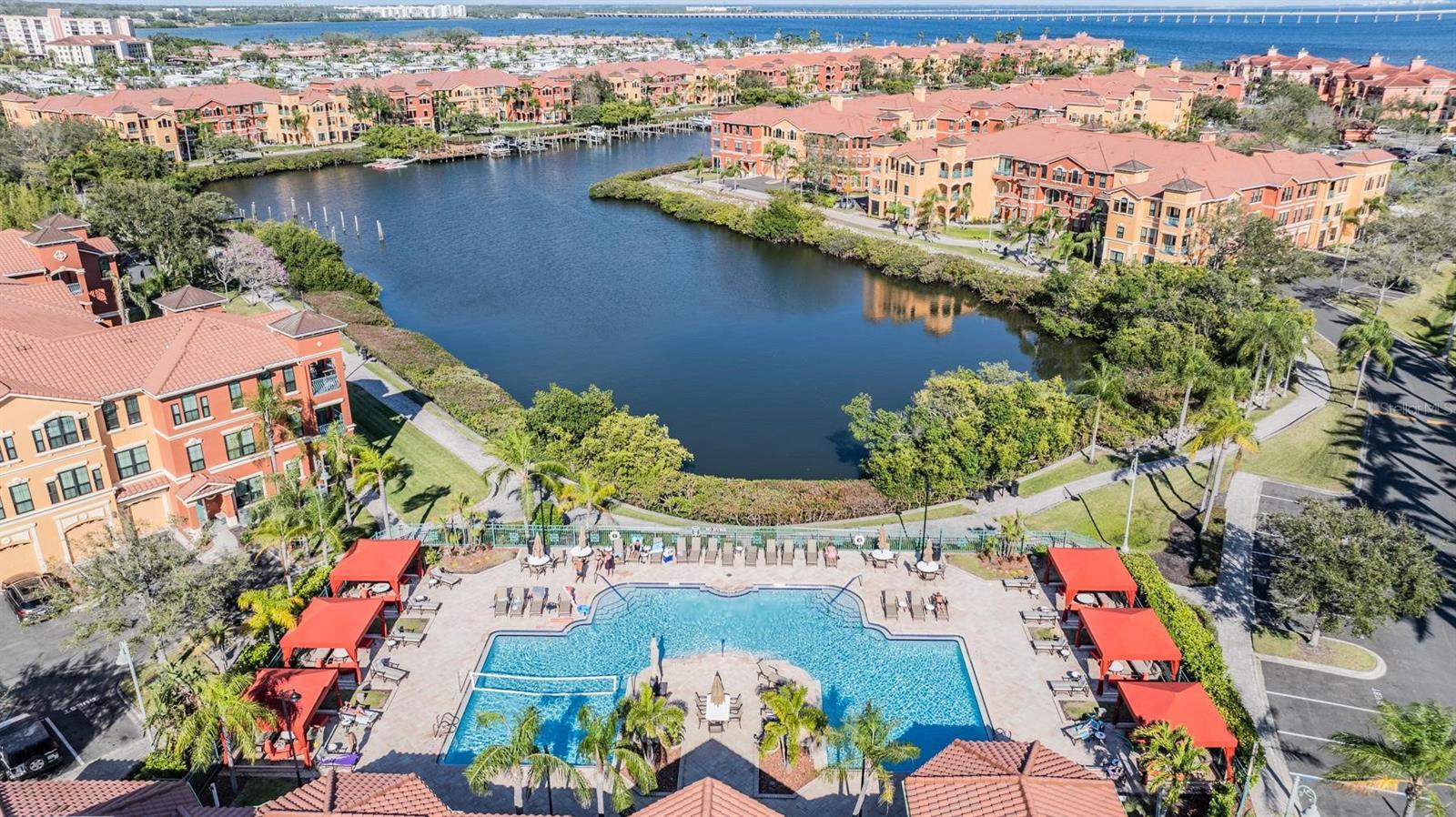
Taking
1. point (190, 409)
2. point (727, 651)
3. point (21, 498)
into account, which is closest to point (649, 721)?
point (727, 651)

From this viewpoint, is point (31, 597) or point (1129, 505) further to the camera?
point (1129, 505)

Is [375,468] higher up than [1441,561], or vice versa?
[375,468]

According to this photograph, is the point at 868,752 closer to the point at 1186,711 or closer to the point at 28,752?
the point at 1186,711

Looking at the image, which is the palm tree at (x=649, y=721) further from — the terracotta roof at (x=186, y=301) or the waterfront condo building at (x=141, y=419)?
the terracotta roof at (x=186, y=301)

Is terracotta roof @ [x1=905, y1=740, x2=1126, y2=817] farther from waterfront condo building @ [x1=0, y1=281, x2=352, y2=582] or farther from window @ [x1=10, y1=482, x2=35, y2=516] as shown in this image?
window @ [x1=10, y1=482, x2=35, y2=516]

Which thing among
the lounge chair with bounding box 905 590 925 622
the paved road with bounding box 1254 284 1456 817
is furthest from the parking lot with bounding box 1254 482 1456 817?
the lounge chair with bounding box 905 590 925 622

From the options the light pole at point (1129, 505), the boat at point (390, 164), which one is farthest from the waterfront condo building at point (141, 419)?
the boat at point (390, 164)

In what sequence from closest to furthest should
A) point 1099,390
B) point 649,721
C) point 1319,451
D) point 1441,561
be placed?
point 649,721 → point 1441,561 → point 1099,390 → point 1319,451

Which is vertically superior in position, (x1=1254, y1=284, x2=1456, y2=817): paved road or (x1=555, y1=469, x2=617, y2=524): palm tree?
(x1=555, y1=469, x2=617, y2=524): palm tree
